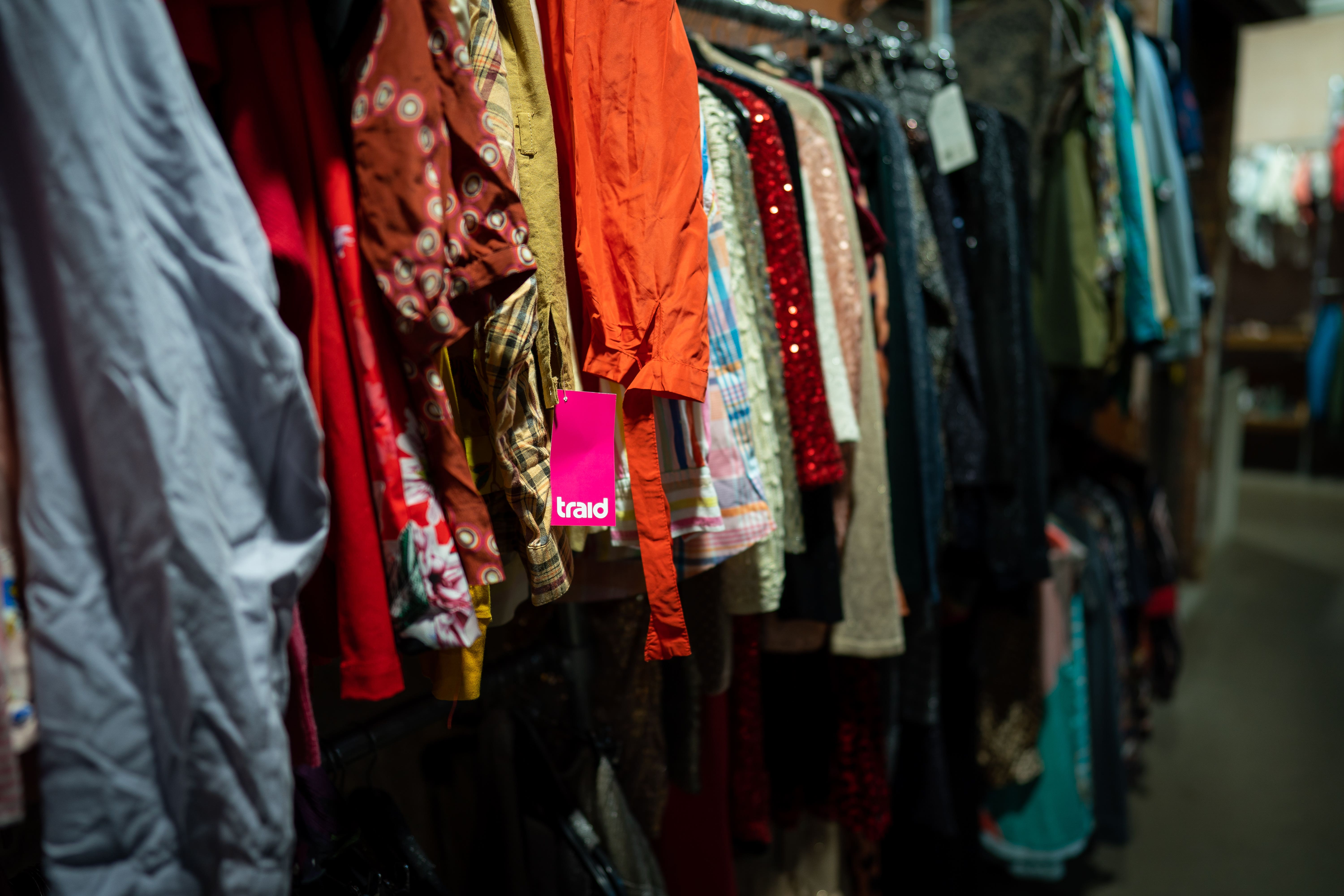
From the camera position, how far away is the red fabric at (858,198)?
3.84ft

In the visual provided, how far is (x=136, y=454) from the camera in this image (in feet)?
1.67

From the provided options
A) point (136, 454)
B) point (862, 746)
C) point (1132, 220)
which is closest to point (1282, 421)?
point (1132, 220)

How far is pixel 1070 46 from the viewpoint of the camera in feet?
5.80

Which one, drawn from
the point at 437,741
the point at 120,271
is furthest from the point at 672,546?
the point at 437,741

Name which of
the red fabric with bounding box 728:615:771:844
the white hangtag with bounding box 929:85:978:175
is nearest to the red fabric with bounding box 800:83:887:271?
the white hangtag with bounding box 929:85:978:175

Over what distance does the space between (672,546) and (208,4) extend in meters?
0.62

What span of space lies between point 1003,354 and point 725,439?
2.30 ft

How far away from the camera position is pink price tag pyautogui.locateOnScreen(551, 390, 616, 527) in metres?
0.80

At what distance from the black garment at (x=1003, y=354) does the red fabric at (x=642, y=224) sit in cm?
76

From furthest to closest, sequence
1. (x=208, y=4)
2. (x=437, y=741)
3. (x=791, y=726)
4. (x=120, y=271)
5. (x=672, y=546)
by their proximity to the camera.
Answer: (x=791, y=726)
(x=437, y=741)
(x=672, y=546)
(x=208, y=4)
(x=120, y=271)

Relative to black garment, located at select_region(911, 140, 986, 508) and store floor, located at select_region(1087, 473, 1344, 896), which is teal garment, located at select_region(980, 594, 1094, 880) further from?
black garment, located at select_region(911, 140, 986, 508)

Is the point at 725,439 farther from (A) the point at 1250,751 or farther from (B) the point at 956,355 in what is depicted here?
(A) the point at 1250,751

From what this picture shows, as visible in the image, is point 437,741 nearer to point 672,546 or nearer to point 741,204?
point 672,546

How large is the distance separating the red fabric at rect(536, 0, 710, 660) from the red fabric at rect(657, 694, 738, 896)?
502mm
